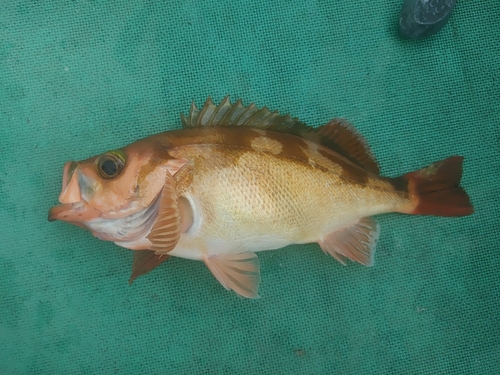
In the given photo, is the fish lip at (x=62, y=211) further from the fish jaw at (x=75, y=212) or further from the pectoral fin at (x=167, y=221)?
the pectoral fin at (x=167, y=221)

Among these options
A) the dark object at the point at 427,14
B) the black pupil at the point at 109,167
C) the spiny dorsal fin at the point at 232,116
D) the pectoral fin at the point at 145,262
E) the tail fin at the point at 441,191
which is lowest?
the pectoral fin at the point at 145,262

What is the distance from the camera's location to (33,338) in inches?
74.6

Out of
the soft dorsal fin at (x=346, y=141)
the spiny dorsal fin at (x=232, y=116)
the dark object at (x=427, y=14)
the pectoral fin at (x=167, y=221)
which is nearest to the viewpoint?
the pectoral fin at (x=167, y=221)

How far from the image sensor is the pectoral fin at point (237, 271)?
1644 mm

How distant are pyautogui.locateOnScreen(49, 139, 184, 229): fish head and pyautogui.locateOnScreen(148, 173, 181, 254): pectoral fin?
0.20 ft

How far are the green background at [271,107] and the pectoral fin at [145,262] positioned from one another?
0.82 ft

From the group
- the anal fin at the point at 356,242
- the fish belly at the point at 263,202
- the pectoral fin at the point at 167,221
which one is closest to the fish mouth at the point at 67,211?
the pectoral fin at the point at 167,221

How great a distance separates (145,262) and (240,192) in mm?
469

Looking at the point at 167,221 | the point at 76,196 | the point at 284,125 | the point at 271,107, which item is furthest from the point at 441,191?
the point at 76,196

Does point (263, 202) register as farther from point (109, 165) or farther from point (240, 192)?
point (109, 165)

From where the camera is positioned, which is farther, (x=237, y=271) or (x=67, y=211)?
(x=237, y=271)

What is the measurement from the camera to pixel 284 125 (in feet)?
5.46

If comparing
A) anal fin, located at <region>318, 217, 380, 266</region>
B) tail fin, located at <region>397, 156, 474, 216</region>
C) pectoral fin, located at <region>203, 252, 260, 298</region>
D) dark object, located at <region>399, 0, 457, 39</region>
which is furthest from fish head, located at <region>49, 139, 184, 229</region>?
Answer: dark object, located at <region>399, 0, 457, 39</region>

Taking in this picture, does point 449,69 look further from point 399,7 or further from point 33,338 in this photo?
point 33,338
